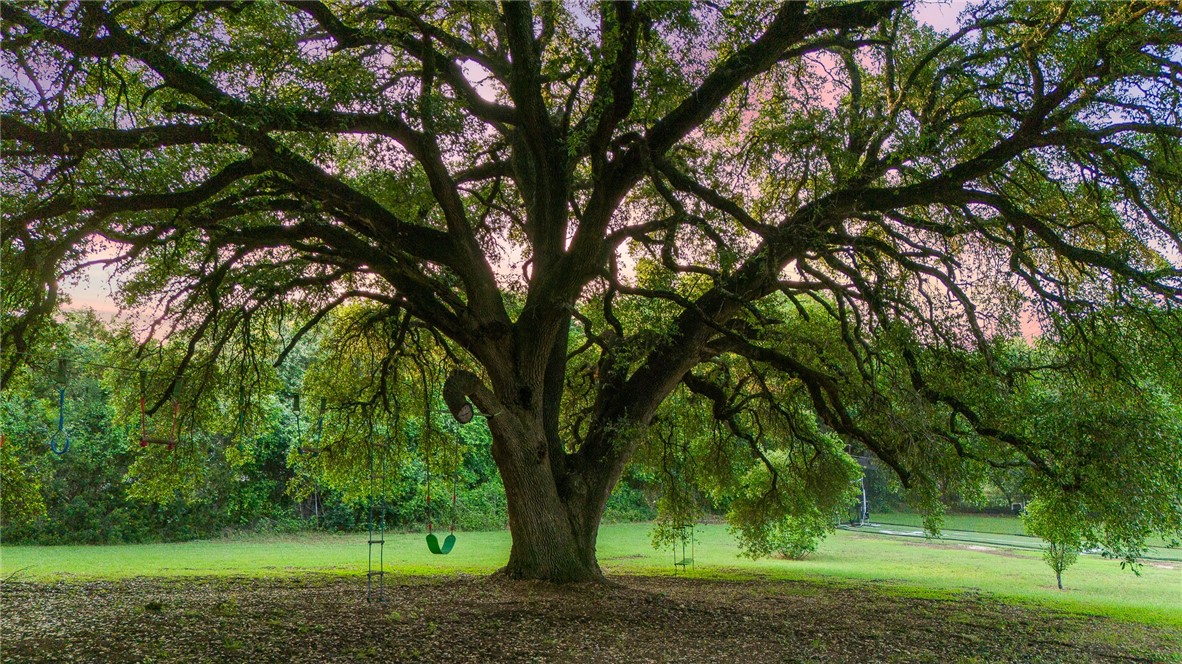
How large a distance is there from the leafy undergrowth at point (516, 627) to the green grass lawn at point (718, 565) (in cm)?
330

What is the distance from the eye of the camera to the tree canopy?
648 cm

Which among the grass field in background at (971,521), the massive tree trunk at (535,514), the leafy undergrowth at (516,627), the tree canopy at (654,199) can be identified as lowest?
the grass field in background at (971,521)

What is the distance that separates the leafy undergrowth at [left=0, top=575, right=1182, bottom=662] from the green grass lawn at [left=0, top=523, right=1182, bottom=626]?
10.8 feet

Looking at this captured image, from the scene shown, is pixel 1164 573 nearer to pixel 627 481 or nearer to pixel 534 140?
pixel 627 481

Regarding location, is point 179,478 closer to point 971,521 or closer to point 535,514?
point 535,514

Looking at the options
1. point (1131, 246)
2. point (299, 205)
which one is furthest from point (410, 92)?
point (1131, 246)

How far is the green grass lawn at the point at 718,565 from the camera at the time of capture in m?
13.5

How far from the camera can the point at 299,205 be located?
760cm

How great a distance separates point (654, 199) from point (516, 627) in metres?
6.00

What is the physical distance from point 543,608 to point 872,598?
584 cm

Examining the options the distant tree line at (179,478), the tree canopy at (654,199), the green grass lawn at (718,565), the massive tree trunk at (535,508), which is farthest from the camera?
the green grass lawn at (718,565)

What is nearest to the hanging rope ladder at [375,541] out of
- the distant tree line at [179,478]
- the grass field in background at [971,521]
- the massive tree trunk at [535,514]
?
the distant tree line at [179,478]

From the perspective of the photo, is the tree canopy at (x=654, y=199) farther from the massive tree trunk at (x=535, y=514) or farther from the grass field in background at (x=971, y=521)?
the grass field in background at (x=971, y=521)

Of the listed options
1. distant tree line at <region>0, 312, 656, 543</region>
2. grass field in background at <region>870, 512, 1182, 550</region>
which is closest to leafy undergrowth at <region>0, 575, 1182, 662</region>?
distant tree line at <region>0, 312, 656, 543</region>
